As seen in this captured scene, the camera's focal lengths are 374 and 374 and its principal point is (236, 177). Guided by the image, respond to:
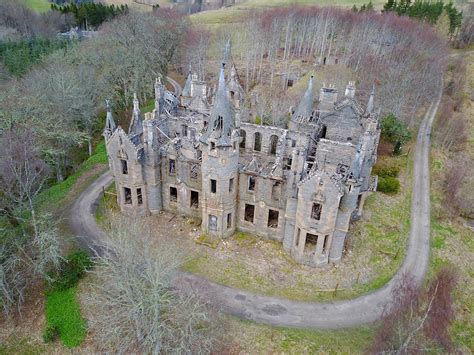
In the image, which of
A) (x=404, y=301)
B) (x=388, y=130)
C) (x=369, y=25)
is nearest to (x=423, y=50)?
(x=369, y=25)

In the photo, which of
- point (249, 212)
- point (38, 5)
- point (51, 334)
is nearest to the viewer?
point (51, 334)

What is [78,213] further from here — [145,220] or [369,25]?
[369,25]

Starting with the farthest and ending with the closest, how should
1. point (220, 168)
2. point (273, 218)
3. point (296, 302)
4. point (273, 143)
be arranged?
point (273, 143), point (273, 218), point (220, 168), point (296, 302)

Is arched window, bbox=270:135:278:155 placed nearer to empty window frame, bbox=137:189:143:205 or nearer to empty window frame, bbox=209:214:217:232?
empty window frame, bbox=209:214:217:232

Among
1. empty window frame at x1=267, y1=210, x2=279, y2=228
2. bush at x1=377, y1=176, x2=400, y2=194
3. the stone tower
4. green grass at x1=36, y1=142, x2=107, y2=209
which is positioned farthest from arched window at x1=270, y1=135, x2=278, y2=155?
green grass at x1=36, y1=142, x2=107, y2=209

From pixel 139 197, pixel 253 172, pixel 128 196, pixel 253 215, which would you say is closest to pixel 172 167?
pixel 139 197

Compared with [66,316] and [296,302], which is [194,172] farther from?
[66,316]
